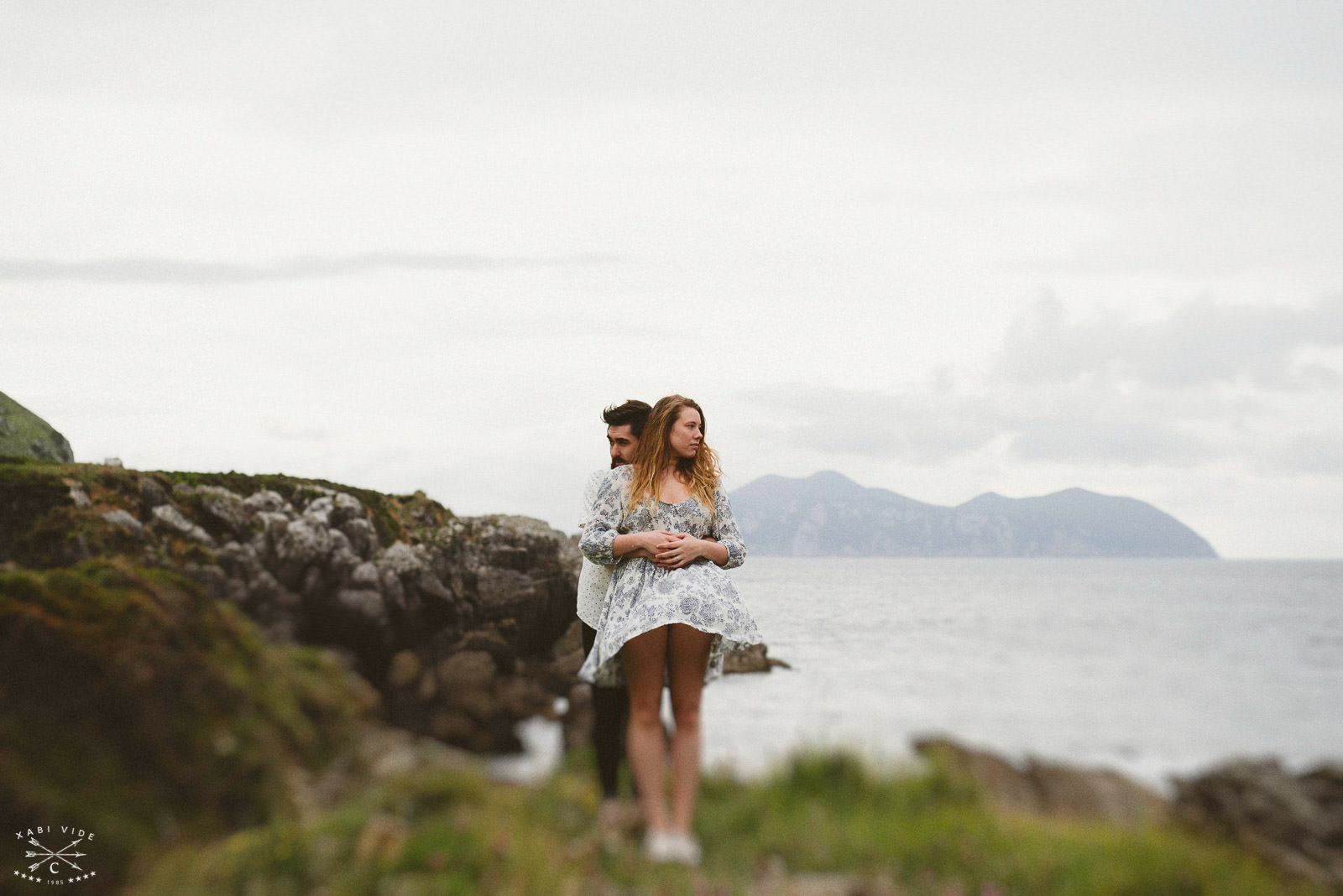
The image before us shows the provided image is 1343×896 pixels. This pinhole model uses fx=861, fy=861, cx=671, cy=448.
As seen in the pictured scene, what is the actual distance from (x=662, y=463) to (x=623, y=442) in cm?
77

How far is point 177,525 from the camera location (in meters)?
9.88

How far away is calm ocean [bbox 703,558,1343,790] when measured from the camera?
8.88 meters

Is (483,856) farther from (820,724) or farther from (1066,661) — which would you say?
(1066,661)

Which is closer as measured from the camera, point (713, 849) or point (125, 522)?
point (713, 849)

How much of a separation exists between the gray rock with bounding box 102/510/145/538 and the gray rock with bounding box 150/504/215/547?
386 millimetres

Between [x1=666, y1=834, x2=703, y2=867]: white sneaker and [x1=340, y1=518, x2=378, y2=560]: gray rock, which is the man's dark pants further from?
[x1=340, y1=518, x2=378, y2=560]: gray rock

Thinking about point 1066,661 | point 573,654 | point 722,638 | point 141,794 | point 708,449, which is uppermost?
point 708,449

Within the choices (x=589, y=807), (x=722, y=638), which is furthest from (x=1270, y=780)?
(x=589, y=807)

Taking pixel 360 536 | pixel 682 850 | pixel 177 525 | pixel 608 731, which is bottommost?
pixel 682 850

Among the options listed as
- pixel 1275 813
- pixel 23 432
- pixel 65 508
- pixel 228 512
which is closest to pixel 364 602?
pixel 228 512

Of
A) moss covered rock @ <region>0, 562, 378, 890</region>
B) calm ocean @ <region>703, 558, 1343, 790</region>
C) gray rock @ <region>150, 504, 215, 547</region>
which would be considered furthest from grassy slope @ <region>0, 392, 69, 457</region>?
moss covered rock @ <region>0, 562, 378, 890</region>

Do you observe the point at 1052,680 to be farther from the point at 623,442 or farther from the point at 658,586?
the point at 658,586

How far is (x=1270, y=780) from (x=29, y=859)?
8.13 metres

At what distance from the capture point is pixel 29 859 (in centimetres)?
353
